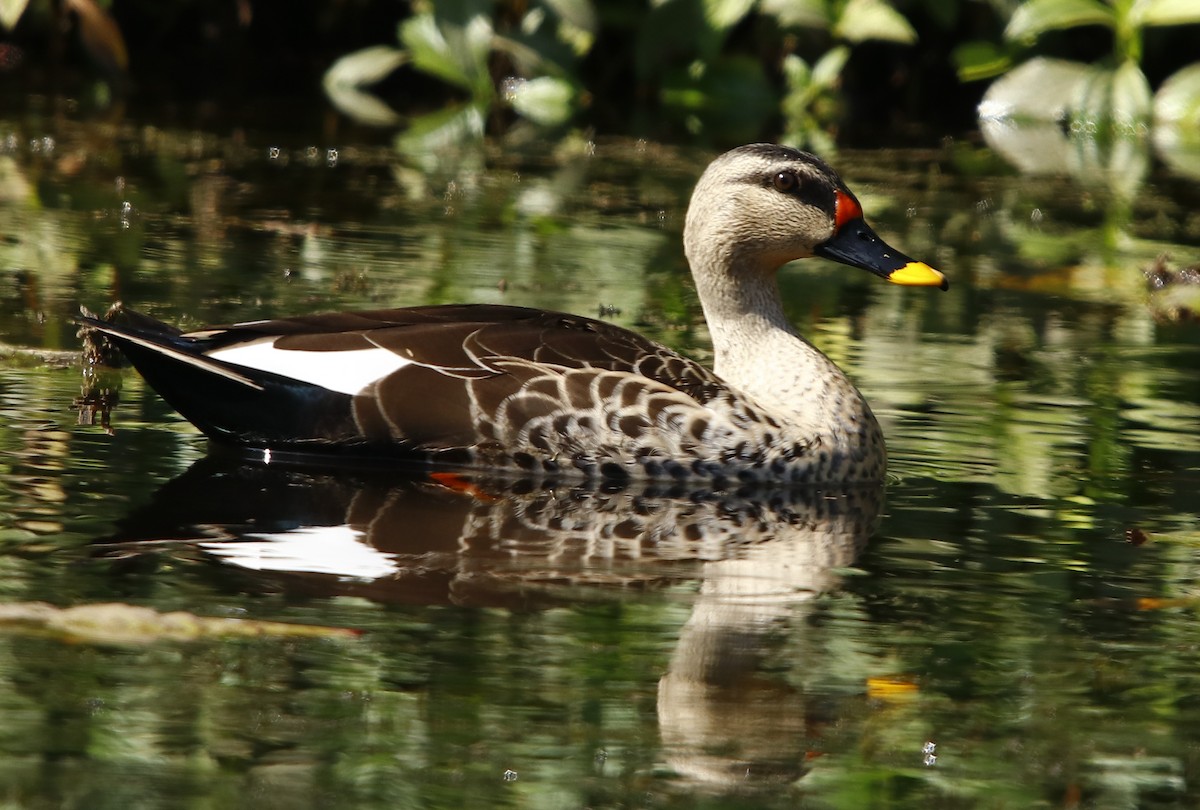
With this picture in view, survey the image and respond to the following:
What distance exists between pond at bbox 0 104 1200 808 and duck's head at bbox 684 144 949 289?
26.6 inches

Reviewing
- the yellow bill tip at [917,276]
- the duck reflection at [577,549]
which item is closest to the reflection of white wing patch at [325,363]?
the duck reflection at [577,549]

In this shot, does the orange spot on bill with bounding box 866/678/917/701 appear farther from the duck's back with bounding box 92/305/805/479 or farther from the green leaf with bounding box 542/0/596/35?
the green leaf with bounding box 542/0/596/35

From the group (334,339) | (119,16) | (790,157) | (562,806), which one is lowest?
(562,806)

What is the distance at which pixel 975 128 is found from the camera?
17.8 meters

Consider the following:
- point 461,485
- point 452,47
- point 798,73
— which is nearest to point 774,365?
point 461,485

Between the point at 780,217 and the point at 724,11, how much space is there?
922cm

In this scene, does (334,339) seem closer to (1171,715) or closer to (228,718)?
(228,718)

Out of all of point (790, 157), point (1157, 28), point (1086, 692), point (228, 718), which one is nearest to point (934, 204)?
point (1157, 28)

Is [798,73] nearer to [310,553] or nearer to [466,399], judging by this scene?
[466,399]

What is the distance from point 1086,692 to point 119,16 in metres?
15.6

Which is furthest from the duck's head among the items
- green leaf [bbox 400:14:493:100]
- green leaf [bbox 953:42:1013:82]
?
green leaf [bbox 953:42:1013:82]

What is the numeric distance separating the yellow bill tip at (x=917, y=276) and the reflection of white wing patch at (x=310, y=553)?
7.60 ft

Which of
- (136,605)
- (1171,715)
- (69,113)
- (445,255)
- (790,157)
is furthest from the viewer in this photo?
(69,113)

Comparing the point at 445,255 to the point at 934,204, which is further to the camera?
the point at 934,204
